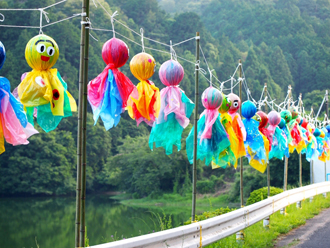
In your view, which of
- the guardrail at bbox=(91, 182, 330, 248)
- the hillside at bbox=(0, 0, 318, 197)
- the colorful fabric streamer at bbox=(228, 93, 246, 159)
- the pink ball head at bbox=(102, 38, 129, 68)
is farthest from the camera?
the hillside at bbox=(0, 0, 318, 197)

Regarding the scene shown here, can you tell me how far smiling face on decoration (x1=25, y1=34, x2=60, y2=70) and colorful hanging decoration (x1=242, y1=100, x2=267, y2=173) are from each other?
476 cm

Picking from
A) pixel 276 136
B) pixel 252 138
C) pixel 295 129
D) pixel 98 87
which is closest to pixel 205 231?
pixel 98 87

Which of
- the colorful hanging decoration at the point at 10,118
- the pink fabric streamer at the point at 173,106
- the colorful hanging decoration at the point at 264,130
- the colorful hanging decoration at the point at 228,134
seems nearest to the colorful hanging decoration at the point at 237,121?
the colorful hanging decoration at the point at 228,134

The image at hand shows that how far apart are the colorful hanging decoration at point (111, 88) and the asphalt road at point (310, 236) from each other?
3.51m

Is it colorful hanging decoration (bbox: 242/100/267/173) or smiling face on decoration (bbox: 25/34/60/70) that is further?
colorful hanging decoration (bbox: 242/100/267/173)

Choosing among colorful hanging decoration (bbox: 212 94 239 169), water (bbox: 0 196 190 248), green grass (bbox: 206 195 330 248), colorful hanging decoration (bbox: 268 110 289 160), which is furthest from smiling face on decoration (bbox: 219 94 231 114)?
water (bbox: 0 196 190 248)

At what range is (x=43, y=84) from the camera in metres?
4.87

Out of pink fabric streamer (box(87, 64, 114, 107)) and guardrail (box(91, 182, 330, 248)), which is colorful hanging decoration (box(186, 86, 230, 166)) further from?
pink fabric streamer (box(87, 64, 114, 107))

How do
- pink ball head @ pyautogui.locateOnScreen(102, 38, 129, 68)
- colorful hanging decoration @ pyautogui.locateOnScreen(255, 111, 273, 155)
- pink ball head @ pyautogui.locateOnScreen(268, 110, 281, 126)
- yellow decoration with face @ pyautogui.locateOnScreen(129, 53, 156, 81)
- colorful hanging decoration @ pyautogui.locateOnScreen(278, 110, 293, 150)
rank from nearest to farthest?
pink ball head @ pyautogui.locateOnScreen(102, 38, 129, 68)
yellow decoration with face @ pyautogui.locateOnScreen(129, 53, 156, 81)
colorful hanging decoration @ pyautogui.locateOnScreen(255, 111, 273, 155)
pink ball head @ pyautogui.locateOnScreen(268, 110, 281, 126)
colorful hanging decoration @ pyautogui.locateOnScreen(278, 110, 293, 150)

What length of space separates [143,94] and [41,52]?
1675 millimetres

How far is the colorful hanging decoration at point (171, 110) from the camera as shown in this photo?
6477 millimetres

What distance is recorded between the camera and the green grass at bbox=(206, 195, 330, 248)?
272 inches

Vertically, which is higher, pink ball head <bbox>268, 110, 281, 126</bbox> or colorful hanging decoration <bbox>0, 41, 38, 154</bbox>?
pink ball head <bbox>268, 110, 281, 126</bbox>

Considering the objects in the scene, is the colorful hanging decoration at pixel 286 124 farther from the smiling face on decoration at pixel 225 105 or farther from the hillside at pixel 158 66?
the hillside at pixel 158 66
